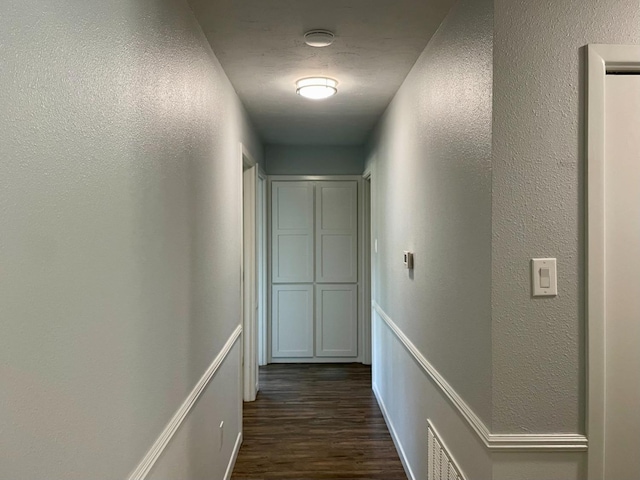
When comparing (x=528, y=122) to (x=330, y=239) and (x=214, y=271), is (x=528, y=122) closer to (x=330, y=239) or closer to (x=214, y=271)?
(x=214, y=271)

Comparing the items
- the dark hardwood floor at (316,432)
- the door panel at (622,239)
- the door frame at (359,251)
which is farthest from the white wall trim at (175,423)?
the door frame at (359,251)

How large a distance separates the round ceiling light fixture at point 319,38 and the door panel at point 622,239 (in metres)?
1.15

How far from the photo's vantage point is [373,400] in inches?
167

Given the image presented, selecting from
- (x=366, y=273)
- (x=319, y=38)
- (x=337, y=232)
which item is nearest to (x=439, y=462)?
(x=319, y=38)

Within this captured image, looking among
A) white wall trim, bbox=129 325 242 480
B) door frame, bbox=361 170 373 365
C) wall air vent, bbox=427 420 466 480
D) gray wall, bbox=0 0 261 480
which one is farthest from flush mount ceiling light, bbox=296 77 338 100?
door frame, bbox=361 170 373 365

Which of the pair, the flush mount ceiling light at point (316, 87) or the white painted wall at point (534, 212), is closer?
the white painted wall at point (534, 212)

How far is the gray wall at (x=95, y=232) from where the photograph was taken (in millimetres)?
791

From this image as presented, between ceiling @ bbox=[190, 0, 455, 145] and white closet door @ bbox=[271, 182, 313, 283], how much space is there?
1.62 meters

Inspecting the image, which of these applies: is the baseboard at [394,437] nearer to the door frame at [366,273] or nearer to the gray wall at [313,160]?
the door frame at [366,273]

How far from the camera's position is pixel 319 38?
2.20 m

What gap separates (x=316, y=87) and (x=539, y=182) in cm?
170

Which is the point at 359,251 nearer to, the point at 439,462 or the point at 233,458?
the point at 233,458

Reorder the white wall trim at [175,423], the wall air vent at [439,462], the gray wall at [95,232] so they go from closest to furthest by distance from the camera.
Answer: the gray wall at [95,232] < the white wall trim at [175,423] < the wall air vent at [439,462]

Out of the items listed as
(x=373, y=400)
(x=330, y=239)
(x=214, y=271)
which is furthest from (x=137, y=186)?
(x=330, y=239)
